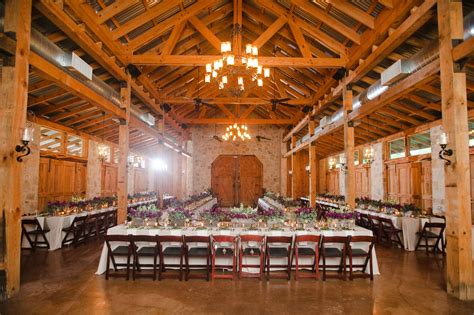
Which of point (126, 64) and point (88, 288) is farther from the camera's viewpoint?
point (126, 64)

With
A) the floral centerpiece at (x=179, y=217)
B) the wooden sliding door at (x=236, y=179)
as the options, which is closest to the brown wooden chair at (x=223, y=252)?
the floral centerpiece at (x=179, y=217)

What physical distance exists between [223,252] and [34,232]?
4.34m

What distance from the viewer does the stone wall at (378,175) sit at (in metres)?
10.4

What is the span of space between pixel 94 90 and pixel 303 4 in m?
4.84

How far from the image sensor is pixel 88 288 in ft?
13.2

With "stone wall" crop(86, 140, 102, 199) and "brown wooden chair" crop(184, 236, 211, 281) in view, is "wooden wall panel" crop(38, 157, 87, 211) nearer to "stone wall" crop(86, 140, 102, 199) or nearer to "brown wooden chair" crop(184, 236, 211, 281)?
"stone wall" crop(86, 140, 102, 199)

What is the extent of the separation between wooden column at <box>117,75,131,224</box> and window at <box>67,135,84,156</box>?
3.83m

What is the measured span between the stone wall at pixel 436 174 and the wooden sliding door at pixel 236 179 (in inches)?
367

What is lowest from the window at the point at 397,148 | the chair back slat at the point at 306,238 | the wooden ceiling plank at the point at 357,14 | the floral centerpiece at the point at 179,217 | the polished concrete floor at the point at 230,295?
the polished concrete floor at the point at 230,295

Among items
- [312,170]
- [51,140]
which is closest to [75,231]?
[51,140]

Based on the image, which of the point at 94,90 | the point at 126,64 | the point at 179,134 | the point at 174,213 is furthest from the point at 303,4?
the point at 179,134

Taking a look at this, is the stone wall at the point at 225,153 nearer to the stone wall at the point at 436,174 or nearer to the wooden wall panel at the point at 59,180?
the wooden wall panel at the point at 59,180

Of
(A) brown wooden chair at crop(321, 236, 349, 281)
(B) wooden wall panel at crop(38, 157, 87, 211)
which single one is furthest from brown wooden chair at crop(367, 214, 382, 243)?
(B) wooden wall panel at crop(38, 157, 87, 211)

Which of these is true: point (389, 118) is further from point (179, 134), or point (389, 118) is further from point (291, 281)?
point (179, 134)
